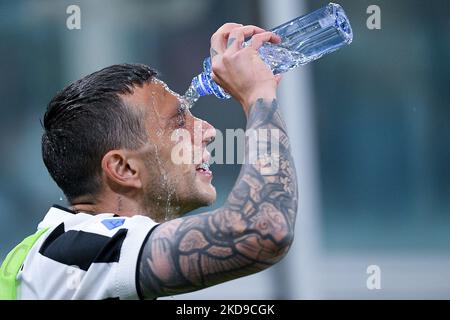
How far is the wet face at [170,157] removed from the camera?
2.80 meters

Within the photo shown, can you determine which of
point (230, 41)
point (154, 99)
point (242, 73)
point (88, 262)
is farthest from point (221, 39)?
point (88, 262)

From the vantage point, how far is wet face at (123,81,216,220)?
9.19ft

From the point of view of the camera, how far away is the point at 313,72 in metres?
6.42

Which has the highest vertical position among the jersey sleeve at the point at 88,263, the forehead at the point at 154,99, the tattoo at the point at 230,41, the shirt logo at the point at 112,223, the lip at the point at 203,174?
the tattoo at the point at 230,41

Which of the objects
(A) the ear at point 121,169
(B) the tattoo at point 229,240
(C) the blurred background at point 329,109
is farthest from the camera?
(C) the blurred background at point 329,109

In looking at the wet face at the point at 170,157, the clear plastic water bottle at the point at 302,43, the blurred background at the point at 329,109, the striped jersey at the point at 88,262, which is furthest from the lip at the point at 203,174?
the blurred background at the point at 329,109

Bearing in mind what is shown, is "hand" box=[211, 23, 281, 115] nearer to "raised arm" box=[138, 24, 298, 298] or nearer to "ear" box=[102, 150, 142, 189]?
"raised arm" box=[138, 24, 298, 298]

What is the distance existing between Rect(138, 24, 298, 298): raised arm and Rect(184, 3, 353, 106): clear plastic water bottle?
79 centimetres

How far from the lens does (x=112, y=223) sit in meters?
2.45

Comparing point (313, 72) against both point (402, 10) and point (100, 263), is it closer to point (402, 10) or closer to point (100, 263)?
point (402, 10)

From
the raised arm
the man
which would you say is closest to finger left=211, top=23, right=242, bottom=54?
the man

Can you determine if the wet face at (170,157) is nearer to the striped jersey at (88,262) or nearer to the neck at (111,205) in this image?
the neck at (111,205)

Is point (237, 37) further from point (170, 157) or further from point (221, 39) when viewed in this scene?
Result: point (170, 157)
